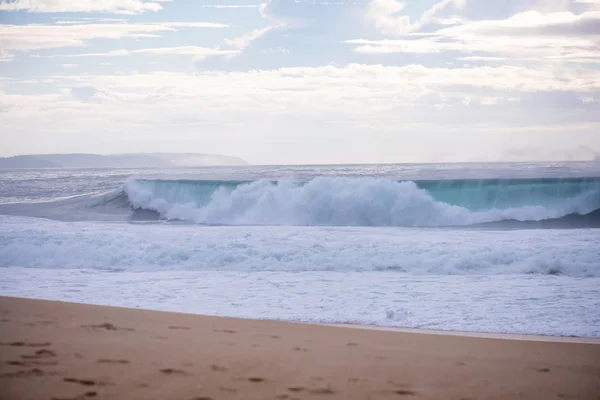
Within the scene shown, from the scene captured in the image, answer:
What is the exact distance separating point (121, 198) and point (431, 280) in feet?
57.4

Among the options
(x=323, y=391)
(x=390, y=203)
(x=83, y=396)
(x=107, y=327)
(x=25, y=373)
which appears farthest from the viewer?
(x=390, y=203)

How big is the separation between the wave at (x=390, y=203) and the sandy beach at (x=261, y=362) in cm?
1314

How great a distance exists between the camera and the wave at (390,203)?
18672 millimetres

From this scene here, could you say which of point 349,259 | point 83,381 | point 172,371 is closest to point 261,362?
point 172,371

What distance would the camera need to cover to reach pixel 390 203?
743 inches

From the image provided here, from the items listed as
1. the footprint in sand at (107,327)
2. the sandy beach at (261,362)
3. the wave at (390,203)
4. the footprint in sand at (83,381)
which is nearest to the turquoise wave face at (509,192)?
the wave at (390,203)

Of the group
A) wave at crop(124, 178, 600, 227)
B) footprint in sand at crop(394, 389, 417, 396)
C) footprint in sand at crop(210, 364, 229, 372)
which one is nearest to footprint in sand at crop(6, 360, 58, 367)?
footprint in sand at crop(210, 364, 229, 372)

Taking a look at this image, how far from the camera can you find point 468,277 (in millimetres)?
9164

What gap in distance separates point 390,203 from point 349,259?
867cm

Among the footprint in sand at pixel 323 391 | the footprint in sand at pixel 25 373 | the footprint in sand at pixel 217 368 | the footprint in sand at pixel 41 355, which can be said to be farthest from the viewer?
the footprint in sand at pixel 41 355

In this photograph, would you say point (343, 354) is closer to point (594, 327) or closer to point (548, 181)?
point (594, 327)

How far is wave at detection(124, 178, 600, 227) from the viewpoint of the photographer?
18.7 metres

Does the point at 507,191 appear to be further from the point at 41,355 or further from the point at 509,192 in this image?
the point at 41,355

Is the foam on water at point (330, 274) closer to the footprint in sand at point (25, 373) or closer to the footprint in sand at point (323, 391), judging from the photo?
the footprint in sand at point (323, 391)
